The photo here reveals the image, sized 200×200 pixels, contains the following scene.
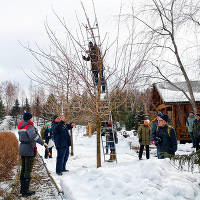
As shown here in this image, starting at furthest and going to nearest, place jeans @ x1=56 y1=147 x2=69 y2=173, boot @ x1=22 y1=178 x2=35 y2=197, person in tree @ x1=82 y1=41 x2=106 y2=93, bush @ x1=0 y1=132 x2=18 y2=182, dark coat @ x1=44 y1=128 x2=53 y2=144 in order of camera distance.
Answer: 1. dark coat @ x1=44 y1=128 x2=53 y2=144
2. bush @ x1=0 y1=132 x2=18 y2=182
3. jeans @ x1=56 y1=147 x2=69 y2=173
4. person in tree @ x1=82 y1=41 x2=106 y2=93
5. boot @ x1=22 y1=178 x2=35 y2=197

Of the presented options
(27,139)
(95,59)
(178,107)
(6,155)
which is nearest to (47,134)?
(6,155)

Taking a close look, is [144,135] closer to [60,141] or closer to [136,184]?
[60,141]

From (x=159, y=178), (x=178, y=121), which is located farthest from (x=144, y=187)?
(x=178, y=121)

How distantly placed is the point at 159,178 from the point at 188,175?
0.73 meters

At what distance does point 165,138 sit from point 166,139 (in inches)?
1.3

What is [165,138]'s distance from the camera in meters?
5.24

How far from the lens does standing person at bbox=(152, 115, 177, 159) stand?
5.06 metres

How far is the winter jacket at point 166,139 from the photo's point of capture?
16.6 ft

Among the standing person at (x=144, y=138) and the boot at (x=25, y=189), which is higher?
the standing person at (x=144, y=138)

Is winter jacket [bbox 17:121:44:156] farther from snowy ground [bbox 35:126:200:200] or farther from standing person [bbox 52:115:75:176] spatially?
standing person [bbox 52:115:75:176]

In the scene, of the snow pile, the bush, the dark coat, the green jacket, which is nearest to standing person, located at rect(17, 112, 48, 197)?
the bush

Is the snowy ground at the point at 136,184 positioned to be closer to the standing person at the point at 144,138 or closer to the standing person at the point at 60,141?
the standing person at the point at 60,141

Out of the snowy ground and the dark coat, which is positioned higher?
the dark coat

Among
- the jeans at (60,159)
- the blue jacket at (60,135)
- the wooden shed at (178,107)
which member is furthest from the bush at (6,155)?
the wooden shed at (178,107)
